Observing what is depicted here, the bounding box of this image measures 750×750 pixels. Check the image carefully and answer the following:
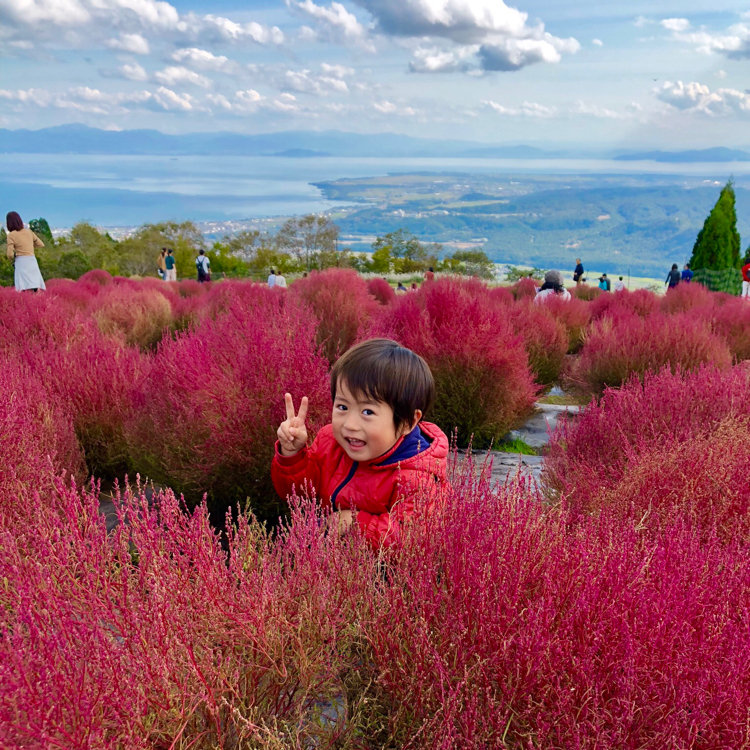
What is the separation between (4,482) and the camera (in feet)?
9.23

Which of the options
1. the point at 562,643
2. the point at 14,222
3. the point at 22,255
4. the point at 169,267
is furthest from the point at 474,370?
the point at 169,267

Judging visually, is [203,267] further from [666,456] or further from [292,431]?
[666,456]

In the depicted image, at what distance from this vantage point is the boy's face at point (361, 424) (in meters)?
2.58

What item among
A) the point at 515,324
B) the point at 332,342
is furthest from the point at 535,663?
the point at 515,324

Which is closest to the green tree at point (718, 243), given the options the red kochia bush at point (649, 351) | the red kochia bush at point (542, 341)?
the red kochia bush at point (542, 341)

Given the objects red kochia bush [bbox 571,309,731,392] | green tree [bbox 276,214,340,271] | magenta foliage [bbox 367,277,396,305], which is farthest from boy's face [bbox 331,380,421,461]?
green tree [bbox 276,214,340,271]

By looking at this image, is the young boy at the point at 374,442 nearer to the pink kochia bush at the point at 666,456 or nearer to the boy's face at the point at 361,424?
the boy's face at the point at 361,424

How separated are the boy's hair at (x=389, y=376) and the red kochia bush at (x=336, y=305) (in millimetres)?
3379

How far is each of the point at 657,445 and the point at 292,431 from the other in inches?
65.9

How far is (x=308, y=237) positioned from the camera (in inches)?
2378

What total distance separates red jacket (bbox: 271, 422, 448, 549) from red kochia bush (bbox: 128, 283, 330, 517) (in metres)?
0.53

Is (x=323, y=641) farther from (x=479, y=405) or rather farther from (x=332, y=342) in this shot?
(x=332, y=342)

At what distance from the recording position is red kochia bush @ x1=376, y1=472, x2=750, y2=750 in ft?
4.66

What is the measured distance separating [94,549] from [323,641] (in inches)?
24.2
